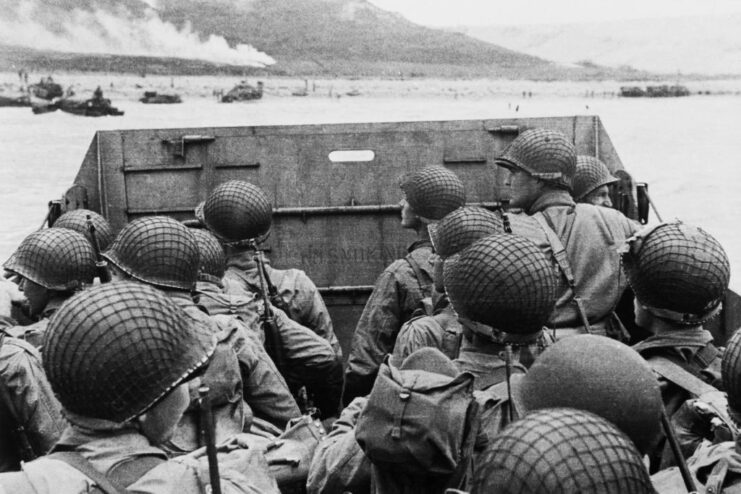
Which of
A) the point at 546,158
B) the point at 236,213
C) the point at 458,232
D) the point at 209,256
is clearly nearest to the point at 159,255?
the point at 209,256

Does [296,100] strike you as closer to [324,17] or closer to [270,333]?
[324,17]

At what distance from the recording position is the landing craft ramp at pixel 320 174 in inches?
250

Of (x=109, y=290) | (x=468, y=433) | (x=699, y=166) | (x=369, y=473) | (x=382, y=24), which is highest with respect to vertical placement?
(x=382, y=24)

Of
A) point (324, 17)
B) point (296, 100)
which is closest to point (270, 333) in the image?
point (324, 17)

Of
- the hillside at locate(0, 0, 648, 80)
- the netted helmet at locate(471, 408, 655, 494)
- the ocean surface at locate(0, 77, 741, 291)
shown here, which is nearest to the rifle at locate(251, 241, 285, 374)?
the netted helmet at locate(471, 408, 655, 494)

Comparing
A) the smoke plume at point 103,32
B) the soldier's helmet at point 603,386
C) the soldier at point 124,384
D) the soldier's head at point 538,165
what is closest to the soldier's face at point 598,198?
the soldier's head at point 538,165

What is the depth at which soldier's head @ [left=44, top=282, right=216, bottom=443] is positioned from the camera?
1978mm

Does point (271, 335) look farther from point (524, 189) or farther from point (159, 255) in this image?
point (524, 189)

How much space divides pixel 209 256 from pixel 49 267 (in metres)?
0.72

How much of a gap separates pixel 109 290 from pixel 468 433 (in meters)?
0.97

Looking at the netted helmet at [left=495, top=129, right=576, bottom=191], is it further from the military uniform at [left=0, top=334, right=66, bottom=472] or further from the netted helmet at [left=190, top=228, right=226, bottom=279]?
the military uniform at [left=0, top=334, right=66, bottom=472]

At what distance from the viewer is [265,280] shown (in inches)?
183

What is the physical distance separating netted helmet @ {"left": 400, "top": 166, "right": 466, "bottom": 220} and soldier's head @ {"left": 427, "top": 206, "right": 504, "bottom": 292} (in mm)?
933

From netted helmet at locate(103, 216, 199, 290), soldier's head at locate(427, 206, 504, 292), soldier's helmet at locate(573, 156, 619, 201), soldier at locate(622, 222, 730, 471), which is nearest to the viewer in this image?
soldier at locate(622, 222, 730, 471)
